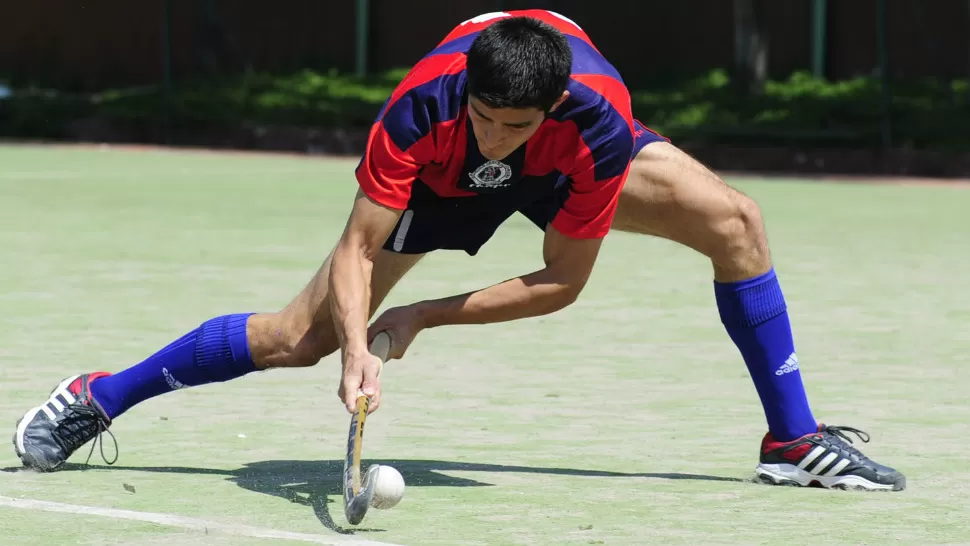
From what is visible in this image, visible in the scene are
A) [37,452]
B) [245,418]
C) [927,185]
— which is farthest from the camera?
[927,185]

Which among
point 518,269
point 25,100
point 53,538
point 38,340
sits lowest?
point 25,100

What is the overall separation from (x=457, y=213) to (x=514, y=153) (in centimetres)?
34

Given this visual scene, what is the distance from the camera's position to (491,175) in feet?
16.4

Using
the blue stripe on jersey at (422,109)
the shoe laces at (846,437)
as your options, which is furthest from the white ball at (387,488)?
the shoe laces at (846,437)

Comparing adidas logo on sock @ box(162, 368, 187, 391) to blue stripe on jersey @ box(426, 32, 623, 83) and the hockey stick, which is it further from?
blue stripe on jersey @ box(426, 32, 623, 83)

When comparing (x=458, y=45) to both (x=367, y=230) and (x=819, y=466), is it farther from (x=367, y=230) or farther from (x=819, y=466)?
(x=819, y=466)

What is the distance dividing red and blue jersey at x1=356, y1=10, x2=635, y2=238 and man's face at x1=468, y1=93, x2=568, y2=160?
0.30 feet

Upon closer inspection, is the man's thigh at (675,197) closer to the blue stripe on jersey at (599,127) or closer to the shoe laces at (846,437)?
the blue stripe on jersey at (599,127)

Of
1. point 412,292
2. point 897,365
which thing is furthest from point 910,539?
point 412,292

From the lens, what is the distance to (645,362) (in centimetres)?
754

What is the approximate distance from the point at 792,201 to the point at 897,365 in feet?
27.1

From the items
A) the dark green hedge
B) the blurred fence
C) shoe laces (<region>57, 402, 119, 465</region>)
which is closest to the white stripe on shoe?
shoe laces (<region>57, 402, 119, 465</region>)

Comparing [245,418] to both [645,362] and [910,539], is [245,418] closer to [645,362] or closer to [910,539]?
[645,362]

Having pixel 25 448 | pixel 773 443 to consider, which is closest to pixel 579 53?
pixel 773 443
